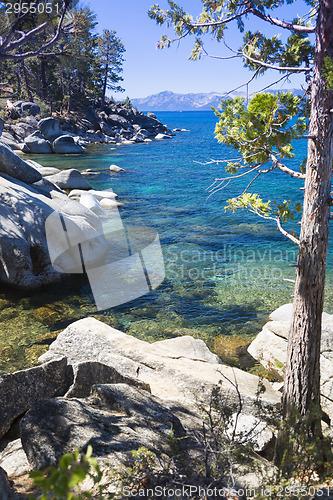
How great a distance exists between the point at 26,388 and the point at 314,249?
4.37 meters

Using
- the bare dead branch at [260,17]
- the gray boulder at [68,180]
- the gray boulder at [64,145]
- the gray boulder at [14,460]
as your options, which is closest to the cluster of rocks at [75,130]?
the gray boulder at [64,145]

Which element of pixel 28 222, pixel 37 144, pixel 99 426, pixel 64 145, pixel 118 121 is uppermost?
pixel 118 121

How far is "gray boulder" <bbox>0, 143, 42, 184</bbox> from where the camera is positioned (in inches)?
564

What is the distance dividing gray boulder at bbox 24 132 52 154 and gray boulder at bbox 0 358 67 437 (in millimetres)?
38009

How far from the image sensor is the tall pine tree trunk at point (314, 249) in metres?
4.88

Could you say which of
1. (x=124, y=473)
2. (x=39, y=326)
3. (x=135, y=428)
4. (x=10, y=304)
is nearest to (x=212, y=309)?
(x=39, y=326)

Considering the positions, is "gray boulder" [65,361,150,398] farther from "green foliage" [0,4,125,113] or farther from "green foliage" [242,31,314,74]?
"green foliage" [0,4,125,113]

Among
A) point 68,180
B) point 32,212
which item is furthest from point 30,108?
point 32,212

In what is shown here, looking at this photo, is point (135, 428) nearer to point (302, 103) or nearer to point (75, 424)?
point (75, 424)

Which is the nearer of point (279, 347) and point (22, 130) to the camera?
point (279, 347)

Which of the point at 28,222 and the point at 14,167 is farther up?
the point at 14,167

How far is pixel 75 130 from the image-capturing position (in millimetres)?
55406

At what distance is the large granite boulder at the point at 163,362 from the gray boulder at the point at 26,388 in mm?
896

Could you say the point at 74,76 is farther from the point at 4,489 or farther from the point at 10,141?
the point at 4,489
